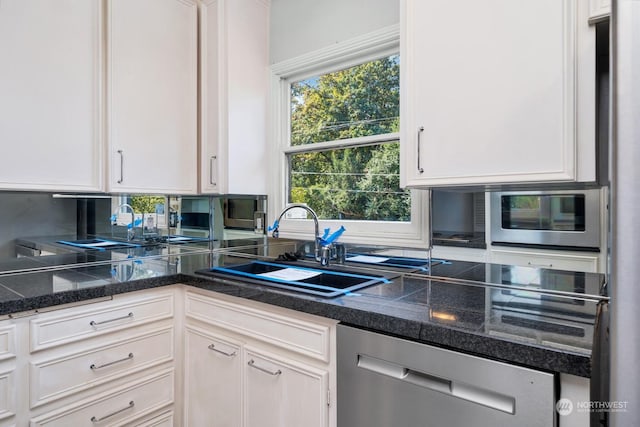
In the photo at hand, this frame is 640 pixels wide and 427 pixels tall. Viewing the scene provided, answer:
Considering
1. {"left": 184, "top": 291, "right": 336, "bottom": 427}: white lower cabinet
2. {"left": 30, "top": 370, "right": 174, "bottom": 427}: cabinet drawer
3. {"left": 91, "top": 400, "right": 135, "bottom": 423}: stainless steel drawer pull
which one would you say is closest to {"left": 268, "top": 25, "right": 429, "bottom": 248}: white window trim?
{"left": 184, "top": 291, "right": 336, "bottom": 427}: white lower cabinet

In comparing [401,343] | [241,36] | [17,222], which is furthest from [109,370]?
[241,36]

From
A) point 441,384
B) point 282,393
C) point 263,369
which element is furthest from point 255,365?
point 441,384

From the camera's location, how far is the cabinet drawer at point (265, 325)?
1.21 meters

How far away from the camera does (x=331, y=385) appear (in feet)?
3.85

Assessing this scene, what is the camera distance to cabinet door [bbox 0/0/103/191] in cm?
155

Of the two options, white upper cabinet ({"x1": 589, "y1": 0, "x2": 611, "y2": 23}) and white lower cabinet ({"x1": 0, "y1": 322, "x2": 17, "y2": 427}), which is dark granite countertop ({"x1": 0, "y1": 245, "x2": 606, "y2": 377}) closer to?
white lower cabinet ({"x1": 0, "y1": 322, "x2": 17, "y2": 427})

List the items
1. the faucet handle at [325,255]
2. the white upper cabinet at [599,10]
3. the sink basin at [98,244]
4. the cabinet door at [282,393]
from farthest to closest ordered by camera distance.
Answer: the sink basin at [98,244] < the faucet handle at [325,255] < the cabinet door at [282,393] < the white upper cabinet at [599,10]

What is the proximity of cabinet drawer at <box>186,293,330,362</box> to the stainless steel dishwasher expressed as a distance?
10 centimetres

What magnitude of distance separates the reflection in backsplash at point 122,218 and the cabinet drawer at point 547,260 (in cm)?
152

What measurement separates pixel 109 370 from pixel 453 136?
1.63 meters

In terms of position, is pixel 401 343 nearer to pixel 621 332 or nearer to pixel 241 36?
pixel 621 332

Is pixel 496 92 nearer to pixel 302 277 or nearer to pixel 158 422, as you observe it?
pixel 302 277

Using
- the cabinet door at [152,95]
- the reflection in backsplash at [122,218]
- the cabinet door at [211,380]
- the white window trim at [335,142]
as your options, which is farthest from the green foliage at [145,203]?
the cabinet door at [211,380]

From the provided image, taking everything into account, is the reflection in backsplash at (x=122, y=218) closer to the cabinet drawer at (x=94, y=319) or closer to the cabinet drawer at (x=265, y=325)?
the cabinet drawer at (x=94, y=319)
